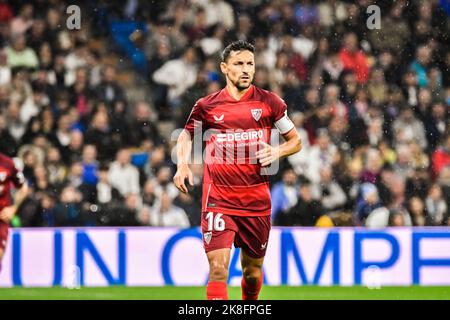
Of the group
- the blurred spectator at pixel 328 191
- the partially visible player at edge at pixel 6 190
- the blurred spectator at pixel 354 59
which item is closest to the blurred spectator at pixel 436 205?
the blurred spectator at pixel 328 191

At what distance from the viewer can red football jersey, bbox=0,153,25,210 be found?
30.8ft

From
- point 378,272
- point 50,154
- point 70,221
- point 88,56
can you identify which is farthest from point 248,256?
point 88,56

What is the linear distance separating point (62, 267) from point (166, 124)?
3.07 metres

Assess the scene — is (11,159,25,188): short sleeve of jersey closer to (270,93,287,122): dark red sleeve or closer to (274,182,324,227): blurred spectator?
(270,93,287,122): dark red sleeve

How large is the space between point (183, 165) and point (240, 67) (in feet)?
2.65

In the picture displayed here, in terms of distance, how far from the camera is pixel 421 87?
48.5ft

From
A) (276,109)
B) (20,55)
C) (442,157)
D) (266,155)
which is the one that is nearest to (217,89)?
(20,55)

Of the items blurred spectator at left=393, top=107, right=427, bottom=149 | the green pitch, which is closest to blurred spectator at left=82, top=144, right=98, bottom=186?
the green pitch

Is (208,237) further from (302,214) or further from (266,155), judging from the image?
(302,214)

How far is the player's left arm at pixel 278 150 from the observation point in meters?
7.46

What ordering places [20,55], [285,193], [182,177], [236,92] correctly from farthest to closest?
[20,55]
[285,193]
[236,92]
[182,177]

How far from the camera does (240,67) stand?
25.3 ft

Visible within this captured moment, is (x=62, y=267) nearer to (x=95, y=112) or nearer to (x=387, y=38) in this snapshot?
(x=95, y=112)

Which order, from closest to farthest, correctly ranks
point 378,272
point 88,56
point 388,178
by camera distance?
point 378,272 < point 388,178 < point 88,56
